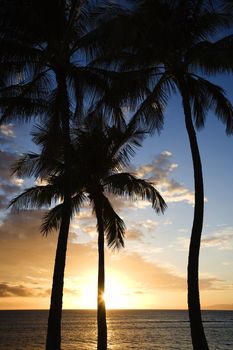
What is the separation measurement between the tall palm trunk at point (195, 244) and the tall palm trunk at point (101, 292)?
8022 millimetres

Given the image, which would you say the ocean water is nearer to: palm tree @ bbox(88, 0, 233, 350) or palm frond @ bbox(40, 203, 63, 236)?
palm frond @ bbox(40, 203, 63, 236)

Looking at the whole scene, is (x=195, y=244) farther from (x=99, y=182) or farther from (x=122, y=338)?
(x=122, y=338)

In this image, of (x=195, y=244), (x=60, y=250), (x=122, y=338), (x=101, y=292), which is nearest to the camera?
(x=195, y=244)

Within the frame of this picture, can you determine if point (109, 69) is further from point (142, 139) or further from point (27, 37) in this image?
point (142, 139)

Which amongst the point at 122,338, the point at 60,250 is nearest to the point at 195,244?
the point at 60,250

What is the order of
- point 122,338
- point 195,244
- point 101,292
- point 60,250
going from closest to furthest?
point 195,244 → point 60,250 → point 101,292 → point 122,338

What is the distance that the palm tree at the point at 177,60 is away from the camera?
1406 cm

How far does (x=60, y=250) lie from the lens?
14336mm

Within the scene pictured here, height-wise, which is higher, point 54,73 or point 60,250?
point 54,73

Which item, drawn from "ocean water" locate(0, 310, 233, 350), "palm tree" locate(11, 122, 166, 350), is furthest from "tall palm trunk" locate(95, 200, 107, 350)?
"ocean water" locate(0, 310, 233, 350)

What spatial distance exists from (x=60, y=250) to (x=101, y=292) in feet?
23.2

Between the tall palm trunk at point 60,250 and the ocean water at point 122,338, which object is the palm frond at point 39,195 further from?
the ocean water at point 122,338

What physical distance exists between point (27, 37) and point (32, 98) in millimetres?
2275

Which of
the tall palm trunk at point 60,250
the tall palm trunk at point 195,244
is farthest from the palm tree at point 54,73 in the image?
the tall palm trunk at point 195,244
